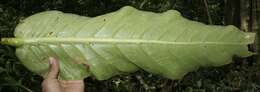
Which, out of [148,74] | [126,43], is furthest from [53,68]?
[148,74]

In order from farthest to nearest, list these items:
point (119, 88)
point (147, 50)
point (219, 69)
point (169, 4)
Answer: point (169, 4), point (219, 69), point (119, 88), point (147, 50)

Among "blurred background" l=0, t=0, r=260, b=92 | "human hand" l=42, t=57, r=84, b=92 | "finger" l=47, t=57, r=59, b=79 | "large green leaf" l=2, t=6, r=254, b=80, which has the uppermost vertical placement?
"large green leaf" l=2, t=6, r=254, b=80

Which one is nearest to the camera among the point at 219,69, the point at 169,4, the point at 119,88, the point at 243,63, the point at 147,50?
the point at 147,50

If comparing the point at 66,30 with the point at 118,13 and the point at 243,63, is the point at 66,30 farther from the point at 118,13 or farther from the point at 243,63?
the point at 243,63

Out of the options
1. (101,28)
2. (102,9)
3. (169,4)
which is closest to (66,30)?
(101,28)

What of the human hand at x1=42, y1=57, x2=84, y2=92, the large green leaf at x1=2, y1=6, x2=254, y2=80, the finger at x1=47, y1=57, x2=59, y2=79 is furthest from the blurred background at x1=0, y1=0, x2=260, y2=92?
the large green leaf at x1=2, y1=6, x2=254, y2=80

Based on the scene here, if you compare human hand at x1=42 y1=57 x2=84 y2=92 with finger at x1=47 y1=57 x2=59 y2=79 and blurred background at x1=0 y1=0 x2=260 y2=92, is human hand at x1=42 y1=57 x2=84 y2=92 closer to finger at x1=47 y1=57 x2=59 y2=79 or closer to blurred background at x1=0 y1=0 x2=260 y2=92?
finger at x1=47 y1=57 x2=59 y2=79
